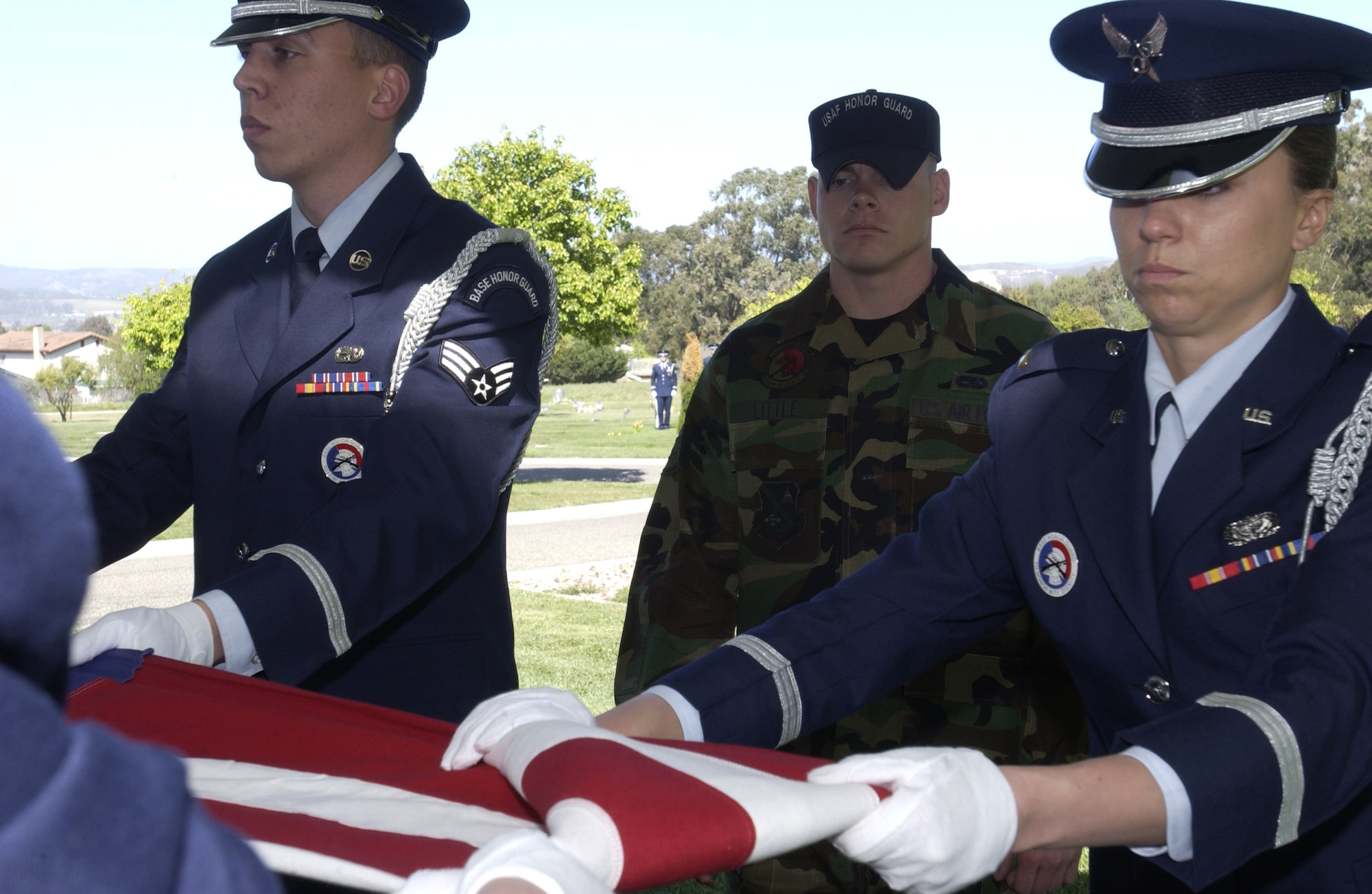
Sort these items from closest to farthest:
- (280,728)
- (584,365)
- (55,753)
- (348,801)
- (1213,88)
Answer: (55,753) → (348,801) → (280,728) → (1213,88) → (584,365)

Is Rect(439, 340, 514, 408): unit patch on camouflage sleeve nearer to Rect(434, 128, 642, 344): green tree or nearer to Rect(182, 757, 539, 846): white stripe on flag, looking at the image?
Rect(182, 757, 539, 846): white stripe on flag

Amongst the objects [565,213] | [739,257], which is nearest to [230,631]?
[565,213]

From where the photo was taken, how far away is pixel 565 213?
18.2 m

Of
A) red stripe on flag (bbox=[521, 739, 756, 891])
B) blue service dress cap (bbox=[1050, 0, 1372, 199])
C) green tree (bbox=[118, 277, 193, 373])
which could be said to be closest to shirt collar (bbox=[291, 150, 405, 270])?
blue service dress cap (bbox=[1050, 0, 1372, 199])

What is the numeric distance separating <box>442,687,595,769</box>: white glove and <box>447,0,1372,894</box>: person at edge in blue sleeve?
0.26 metres

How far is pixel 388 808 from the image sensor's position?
1408mm

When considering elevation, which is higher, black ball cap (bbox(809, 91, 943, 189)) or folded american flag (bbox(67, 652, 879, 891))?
black ball cap (bbox(809, 91, 943, 189))

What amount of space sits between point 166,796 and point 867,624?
5.18 feet

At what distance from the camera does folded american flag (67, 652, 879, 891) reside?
1.16 meters

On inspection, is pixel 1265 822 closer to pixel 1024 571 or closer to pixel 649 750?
pixel 1024 571

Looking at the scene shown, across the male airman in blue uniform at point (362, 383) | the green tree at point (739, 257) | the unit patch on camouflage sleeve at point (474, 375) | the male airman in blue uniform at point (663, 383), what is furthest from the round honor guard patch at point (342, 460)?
the green tree at point (739, 257)

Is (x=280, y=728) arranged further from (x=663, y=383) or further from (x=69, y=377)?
(x=69, y=377)

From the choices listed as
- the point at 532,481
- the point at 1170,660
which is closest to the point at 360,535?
the point at 1170,660

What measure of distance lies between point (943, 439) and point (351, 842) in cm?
247
